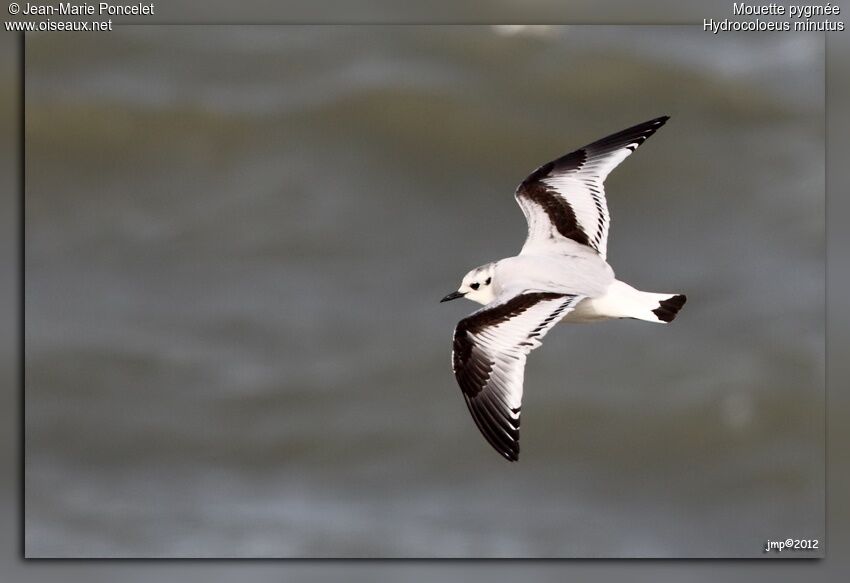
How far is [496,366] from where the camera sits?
5.63 meters

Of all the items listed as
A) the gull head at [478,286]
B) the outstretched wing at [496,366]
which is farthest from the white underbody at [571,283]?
the outstretched wing at [496,366]

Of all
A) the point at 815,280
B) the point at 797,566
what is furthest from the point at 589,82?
the point at 797,566

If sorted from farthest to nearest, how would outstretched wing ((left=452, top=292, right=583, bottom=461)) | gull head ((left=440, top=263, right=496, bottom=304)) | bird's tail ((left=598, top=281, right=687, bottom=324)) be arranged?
1. gull head ((left=440, top=263, right=496, bottom=304))
2. bird's tail ((left=598, top=281, right=687, bottom=324))
3. outstretched wing ((left=452, top=292, right=583, bottom=461))

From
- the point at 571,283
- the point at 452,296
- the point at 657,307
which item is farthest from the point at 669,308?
the point at 452,296

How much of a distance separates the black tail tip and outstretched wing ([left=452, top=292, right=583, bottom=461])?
454 millimetres

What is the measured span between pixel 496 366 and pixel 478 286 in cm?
62

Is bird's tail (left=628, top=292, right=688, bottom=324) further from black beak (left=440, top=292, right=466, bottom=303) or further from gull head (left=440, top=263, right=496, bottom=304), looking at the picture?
black beak (left=440, top=292, right=466, bottom=303)

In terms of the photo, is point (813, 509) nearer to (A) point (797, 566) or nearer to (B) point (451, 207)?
(A) point (797, 566)

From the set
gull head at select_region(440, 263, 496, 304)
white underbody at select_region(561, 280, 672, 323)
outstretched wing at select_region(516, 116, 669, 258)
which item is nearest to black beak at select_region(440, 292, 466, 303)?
gull head at select_region(440, 263, 496, 304)

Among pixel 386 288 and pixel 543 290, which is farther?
pixel 386 288

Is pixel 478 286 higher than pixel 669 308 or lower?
higher

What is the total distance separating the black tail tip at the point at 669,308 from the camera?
596 cm

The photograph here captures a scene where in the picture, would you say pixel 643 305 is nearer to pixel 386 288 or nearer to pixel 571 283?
pixel 571 283

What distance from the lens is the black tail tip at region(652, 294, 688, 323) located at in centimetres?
596
